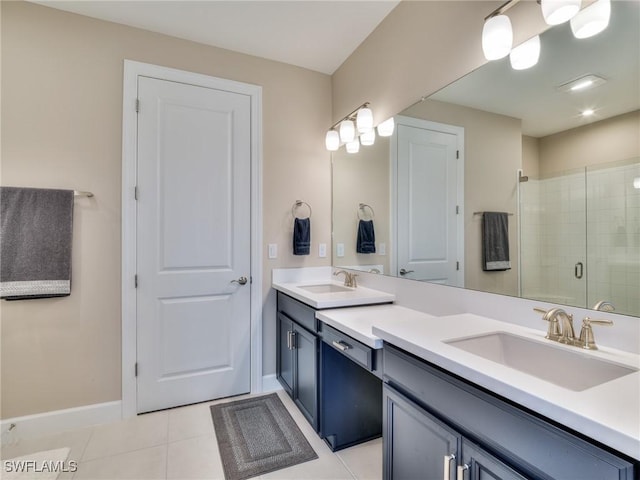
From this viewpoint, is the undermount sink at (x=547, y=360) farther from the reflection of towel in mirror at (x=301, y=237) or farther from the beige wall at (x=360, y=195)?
the reflection of towel in mirror at (x=301, y=237)

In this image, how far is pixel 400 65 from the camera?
1952mm

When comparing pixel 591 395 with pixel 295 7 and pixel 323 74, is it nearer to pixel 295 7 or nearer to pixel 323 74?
pixel 295 7

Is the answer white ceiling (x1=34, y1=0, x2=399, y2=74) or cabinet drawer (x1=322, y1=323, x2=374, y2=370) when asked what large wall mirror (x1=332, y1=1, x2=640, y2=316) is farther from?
white ceiling (x1=34, y1=0, x2=399, y2=74)

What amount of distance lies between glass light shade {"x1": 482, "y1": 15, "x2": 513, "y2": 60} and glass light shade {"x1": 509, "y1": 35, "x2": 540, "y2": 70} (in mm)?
37

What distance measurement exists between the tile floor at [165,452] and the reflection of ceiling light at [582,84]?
1.89 metres

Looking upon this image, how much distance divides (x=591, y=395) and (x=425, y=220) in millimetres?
1191

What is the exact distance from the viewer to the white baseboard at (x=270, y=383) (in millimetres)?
2494

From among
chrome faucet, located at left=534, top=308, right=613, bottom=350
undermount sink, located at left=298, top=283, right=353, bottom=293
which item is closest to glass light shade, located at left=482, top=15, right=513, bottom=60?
chrome faucet, located at left=534, top=308, right=613, bottom=350

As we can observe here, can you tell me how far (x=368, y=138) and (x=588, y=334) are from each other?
1713mm

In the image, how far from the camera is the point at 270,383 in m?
2.52

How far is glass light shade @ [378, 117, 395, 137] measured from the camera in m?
2.04

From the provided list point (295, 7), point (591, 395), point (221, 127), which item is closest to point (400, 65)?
point (295, 7)

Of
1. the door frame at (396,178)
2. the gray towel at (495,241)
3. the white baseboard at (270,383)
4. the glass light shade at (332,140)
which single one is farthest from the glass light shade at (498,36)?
the white baseboard at (270,383)

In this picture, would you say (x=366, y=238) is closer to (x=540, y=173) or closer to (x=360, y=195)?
(x=360, y=195)
